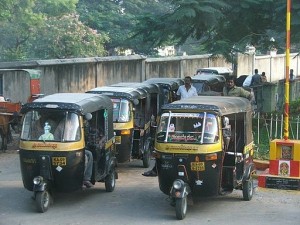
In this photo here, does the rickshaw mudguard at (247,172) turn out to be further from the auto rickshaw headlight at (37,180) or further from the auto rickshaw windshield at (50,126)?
the auto rickshaw headlight at (37,180)

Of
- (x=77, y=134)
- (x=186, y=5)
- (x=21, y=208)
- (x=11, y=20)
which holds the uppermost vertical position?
(x=11, y=20)

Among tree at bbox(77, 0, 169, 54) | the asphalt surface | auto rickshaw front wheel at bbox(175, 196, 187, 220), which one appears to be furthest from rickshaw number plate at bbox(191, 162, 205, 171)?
tree at bbox(77, 0, 169, 54)

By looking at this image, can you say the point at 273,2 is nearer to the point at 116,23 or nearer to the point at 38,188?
the point at 38,188

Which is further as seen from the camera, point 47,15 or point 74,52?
point 47,15

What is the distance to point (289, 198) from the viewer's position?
39.7 feet

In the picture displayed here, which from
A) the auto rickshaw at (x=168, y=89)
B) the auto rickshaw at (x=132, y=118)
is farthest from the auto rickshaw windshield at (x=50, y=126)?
the auto rickshaw at (x=168, y=89)

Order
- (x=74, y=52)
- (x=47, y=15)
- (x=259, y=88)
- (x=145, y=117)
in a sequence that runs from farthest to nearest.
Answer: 1. (x=47, y=15)
2. (x=74, y=52)
3. (x=259, y=88)
4. (x=145, y=117)

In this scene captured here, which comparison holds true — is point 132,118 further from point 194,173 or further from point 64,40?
point 64,40

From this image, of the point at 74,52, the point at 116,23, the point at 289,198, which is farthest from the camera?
the point at 116,23

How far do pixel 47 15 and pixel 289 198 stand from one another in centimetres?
3279

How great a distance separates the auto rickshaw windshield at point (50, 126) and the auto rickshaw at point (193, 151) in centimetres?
157

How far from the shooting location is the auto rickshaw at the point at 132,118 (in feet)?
47.2

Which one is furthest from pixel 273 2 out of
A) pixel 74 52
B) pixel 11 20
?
pixel 11 20

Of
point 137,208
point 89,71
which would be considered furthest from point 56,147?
point 89,71
